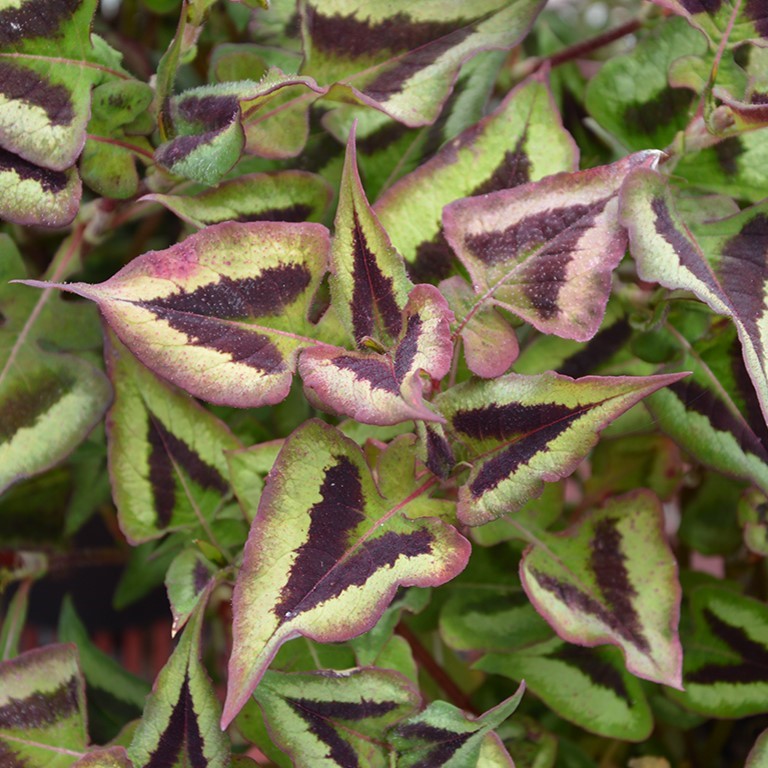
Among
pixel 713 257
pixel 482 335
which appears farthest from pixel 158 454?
pixel 713 257

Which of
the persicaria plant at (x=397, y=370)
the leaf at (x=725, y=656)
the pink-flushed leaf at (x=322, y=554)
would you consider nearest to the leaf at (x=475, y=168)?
the persicaria plant at (x=397, y=370)

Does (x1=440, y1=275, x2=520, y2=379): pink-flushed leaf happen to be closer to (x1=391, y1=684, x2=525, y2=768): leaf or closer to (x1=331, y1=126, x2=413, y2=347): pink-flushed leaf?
(x1=331, y1=126, x2=413, y2=347): pink-flushed leaf

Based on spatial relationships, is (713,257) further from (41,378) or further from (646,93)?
(41,378)

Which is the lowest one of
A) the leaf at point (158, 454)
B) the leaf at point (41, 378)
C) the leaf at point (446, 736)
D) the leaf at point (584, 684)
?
the leaf at point (584, 684)

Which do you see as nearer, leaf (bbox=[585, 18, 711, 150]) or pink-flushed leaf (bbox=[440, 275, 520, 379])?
pink-flushed leaf (bbox=[440, 275, 520, 379])

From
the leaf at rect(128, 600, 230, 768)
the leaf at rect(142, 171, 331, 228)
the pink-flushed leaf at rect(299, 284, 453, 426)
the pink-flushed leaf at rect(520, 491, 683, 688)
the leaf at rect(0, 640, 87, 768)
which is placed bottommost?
the pink-flushed leaf at rect(520, 491, 683, 688)

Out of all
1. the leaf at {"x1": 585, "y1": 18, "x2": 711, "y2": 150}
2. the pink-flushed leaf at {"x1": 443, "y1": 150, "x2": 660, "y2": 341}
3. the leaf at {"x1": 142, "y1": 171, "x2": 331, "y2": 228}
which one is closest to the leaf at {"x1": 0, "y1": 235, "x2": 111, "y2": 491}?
the leaf at {"x1": 142, "y1": 171, "x2": 331, "y2": 228}

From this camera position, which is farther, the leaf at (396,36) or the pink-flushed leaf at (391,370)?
the leaf at (396,36)

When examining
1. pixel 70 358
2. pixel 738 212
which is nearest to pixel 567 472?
pixel 738 212

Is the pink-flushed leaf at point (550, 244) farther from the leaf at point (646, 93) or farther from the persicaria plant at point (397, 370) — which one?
the leaf at point (646, 93)
